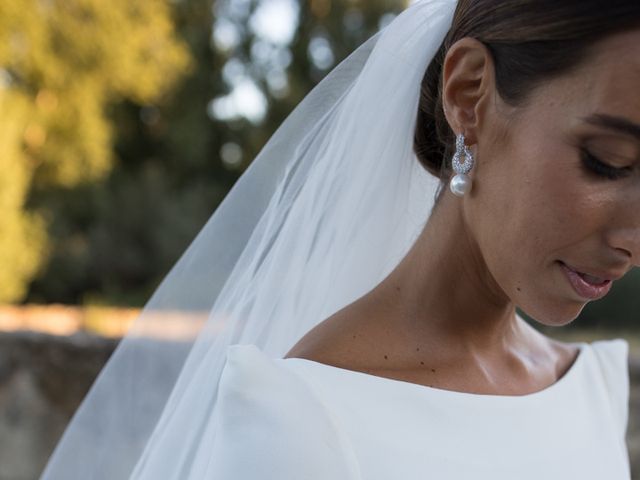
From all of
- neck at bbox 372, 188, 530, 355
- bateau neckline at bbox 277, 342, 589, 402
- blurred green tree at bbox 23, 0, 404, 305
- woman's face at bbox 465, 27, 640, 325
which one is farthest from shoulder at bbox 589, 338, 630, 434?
blurred green tree at bbox 23, 0, 404, 305

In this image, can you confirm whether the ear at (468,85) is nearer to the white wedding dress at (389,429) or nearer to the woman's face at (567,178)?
the woman's face at (567,178)

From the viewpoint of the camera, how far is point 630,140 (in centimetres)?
107

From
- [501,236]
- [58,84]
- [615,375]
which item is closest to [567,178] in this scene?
[501,236]

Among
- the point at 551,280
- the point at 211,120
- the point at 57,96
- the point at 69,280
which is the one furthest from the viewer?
the point at 211,120

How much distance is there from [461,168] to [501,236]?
0.12 meters

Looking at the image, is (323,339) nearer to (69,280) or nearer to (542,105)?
(542,105)

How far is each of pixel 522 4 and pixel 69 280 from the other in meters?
14.6

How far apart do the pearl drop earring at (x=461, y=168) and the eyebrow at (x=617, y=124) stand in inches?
8.3

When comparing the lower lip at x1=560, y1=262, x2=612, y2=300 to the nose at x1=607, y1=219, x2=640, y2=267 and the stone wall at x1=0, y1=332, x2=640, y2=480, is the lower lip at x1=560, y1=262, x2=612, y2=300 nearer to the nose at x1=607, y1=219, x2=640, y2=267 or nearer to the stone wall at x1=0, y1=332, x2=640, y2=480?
the nose at x1=607, y1=219, x2=640, y2=267

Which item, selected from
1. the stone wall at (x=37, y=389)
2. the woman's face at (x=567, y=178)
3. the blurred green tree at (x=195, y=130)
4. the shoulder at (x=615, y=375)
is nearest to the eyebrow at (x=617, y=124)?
the woman's face at (x=567, y=178)

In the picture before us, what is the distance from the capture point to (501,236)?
47.6 inches

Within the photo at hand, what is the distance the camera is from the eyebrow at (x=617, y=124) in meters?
1.06

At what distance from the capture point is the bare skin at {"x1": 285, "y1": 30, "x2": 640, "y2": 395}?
1.09 metres

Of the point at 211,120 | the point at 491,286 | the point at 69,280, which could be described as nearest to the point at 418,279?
the point at 491,286
